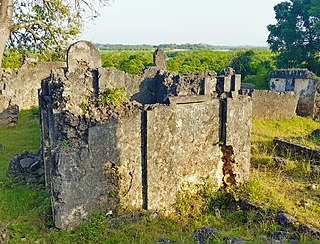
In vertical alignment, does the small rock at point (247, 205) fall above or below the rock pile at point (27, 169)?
below

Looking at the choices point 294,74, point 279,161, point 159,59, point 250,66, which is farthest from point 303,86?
point 250,66

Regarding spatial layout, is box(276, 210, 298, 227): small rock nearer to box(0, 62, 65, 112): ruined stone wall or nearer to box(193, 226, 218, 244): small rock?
box(193, 226, 218, 244): small rock

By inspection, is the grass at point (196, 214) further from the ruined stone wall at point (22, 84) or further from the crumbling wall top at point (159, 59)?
the ruined stone wall at point (22, 84)

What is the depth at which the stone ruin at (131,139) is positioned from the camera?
626cm

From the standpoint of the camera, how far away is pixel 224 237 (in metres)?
5.28

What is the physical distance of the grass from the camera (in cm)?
601

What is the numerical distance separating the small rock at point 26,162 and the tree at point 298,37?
2078 centimetres

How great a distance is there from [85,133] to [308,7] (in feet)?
74.9

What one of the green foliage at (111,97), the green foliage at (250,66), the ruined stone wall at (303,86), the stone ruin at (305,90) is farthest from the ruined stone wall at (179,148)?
the green foliage at (250,66)

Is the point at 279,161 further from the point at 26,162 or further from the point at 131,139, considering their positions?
the point at 26,162

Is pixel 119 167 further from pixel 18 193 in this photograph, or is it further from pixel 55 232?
pixel 18 193

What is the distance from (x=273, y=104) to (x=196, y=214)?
10.7 meters

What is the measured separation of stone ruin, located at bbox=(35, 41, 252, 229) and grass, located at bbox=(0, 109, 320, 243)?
11.7 inches

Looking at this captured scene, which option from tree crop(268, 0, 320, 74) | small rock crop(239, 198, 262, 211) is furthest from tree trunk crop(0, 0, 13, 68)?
tree crop(268, 0, 320, 74)
